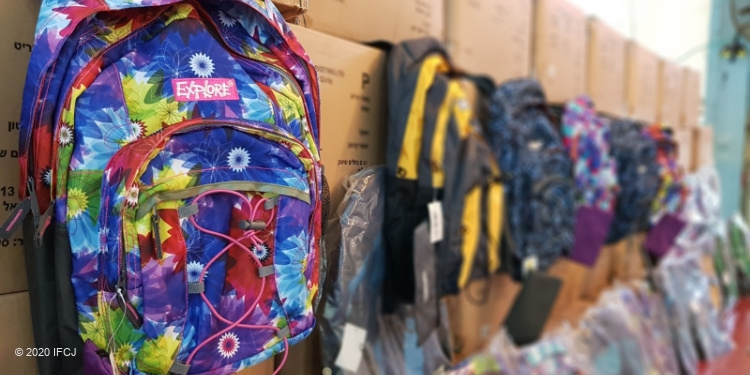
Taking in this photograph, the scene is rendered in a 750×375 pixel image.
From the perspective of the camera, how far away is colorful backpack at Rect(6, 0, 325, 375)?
45cm

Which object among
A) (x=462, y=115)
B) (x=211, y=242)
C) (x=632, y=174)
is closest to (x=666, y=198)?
(x=632, y=174)

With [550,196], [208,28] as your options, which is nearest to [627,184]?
[550,196]

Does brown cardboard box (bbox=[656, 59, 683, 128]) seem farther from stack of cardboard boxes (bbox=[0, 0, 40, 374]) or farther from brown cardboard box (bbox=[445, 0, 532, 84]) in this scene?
stack of cardboard boxes (bbox=[0, 0, 40, 374])

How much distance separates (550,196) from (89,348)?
102 centimetres

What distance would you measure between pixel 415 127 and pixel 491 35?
56 centimetres

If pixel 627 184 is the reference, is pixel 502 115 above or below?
above

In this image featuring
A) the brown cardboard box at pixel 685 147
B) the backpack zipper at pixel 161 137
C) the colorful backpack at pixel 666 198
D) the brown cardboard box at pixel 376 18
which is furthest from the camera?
the brown cardboard box at pixel 685 147

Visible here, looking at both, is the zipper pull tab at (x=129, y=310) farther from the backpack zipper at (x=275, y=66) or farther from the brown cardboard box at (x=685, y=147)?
the brown cardboard box at (x=685, y=147)

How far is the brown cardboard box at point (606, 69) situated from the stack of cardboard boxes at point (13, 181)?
165 cm

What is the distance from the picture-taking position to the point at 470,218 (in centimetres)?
95

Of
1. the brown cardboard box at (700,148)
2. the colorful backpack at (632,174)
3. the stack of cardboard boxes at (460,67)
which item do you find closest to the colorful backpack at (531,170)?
the stack of cardboard boxes at (460,67)

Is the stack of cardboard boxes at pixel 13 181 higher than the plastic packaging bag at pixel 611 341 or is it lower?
higher

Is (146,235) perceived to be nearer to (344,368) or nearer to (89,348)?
(89,348)

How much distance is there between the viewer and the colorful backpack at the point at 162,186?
452 mm
